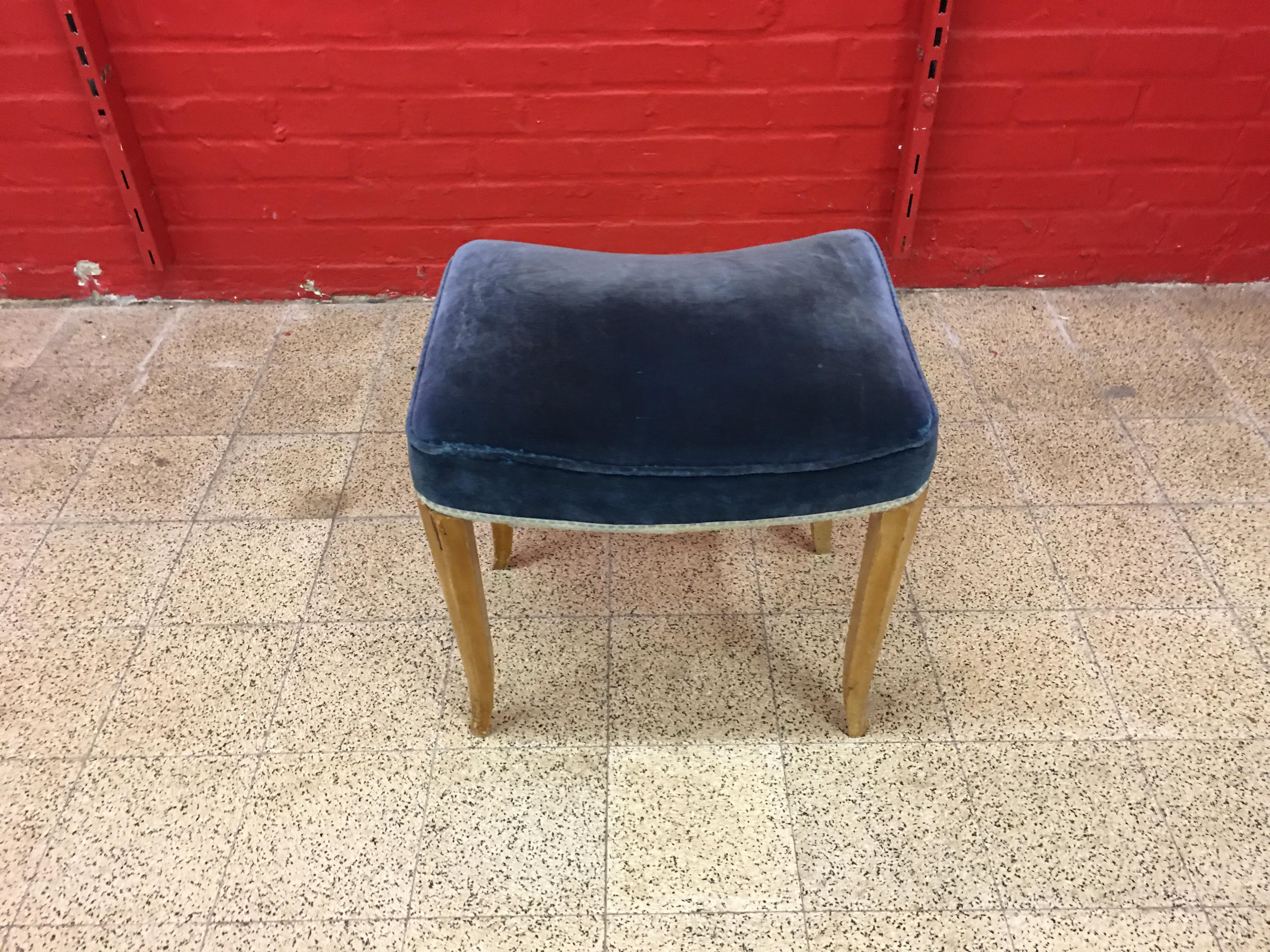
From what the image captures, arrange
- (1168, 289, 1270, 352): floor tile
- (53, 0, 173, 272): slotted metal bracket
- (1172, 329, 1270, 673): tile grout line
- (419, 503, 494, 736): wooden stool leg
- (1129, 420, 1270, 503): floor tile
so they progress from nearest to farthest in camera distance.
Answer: (419, 503, 494, 736): wooden stool leg
(1172, 329, 1270, 673): tile grout line
(1129, 420, 1270, 503): floor tile
(53, 0, 173, 272): slotted metal bracket
(1168, 289, 1270, 352): floor tile

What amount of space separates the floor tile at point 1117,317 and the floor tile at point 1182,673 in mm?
788

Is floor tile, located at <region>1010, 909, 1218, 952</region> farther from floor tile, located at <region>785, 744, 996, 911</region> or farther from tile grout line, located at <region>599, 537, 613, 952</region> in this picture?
tile grout line, located at <region>599, 537, 613, 952</region>

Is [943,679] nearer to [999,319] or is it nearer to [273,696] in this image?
[273,696]

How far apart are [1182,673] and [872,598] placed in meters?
0.54

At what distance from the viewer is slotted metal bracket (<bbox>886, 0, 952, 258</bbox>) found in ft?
5.96

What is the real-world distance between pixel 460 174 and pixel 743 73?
623 mm

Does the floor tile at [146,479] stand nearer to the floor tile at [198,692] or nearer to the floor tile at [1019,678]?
the floor tile at [198,692]

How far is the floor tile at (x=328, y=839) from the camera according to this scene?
1109mm

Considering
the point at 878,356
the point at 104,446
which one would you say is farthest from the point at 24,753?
the point at 878,356

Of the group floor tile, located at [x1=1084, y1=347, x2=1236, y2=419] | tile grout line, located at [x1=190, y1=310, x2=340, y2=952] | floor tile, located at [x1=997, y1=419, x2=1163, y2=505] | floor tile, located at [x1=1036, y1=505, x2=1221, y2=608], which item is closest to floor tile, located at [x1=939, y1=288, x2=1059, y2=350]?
floor tile, located at [x1=1084, y1=347, x2=1236, y2=419]

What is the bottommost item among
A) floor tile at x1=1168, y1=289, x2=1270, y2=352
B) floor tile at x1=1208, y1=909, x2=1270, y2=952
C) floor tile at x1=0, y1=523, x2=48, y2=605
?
floor tile at x1=1168, y1=289, x2=1270, y2=352

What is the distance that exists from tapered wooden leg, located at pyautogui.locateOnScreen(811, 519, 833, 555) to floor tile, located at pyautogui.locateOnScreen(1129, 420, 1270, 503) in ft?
2.01

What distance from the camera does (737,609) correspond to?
4.81ft

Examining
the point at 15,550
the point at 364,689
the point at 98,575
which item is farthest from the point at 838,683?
the point at 15,550
